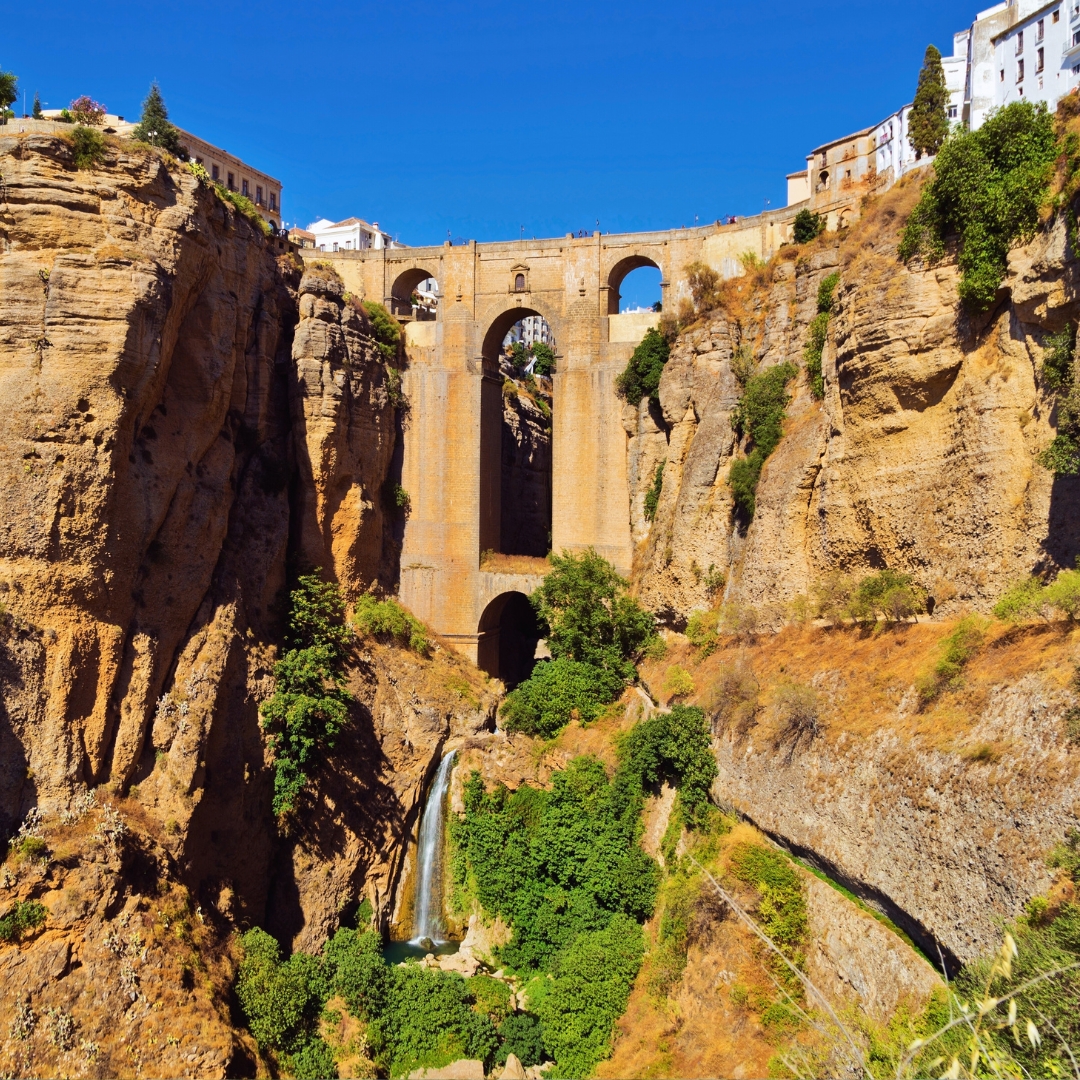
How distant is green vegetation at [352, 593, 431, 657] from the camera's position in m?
→ 28.1

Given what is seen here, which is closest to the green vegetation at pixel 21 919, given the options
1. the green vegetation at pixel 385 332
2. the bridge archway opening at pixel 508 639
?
the bridge archway opening at pixel 508 639

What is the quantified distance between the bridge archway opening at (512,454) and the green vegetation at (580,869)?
1059cm

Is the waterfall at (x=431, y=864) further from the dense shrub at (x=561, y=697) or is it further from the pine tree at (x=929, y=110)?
the pine tree at (x=929, y=110)

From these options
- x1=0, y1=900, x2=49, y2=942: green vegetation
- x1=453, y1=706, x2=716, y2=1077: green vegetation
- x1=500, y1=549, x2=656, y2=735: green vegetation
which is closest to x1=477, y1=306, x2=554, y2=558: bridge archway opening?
x1=500, y1=549, x2=656, y2=735: green vegetation

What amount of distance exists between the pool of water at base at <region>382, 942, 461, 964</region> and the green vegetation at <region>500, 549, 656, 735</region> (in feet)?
19.2

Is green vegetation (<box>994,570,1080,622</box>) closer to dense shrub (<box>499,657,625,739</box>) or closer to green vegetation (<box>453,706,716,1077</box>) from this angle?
green vegetation (<box>453,706,716,1077</box>)

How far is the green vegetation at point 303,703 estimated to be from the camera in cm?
2245

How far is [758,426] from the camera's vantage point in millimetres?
24797

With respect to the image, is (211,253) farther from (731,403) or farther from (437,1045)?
(437,1045)

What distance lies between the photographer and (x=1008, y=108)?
57.6ft

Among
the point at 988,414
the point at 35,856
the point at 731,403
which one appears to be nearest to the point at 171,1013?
the point at 35,856

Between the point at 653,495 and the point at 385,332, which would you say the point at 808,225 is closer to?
the point at 653,495

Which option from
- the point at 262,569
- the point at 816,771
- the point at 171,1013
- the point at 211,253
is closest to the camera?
the point at 171,1013

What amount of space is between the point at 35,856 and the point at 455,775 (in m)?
11.1
